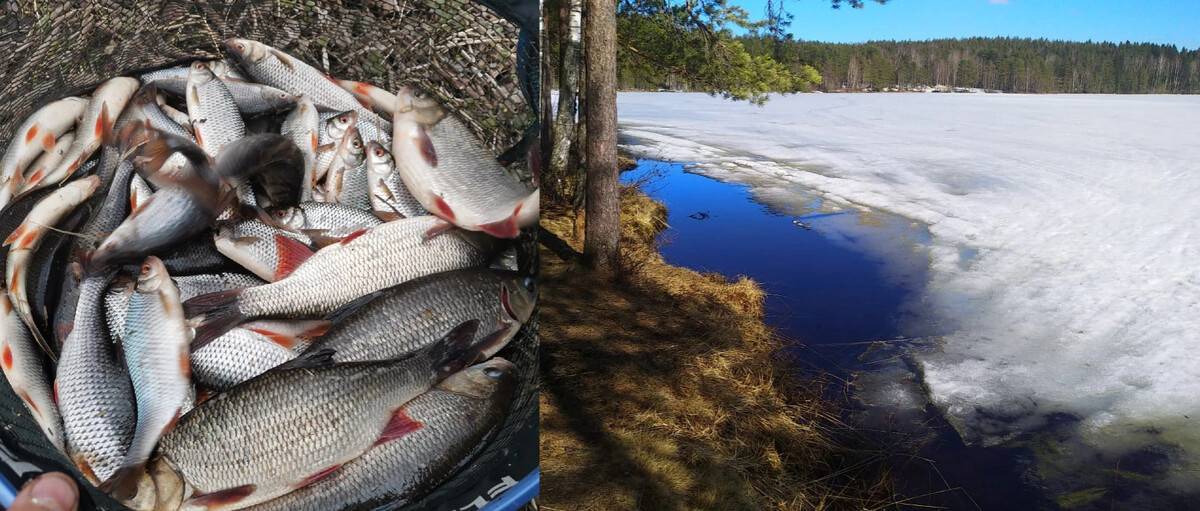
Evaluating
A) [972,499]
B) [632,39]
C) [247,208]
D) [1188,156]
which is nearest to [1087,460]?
[972,499]

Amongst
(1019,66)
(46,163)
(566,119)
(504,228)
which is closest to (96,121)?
(46,163)

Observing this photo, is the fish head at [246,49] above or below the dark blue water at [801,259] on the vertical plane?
above

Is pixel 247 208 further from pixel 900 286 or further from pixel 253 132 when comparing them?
pixel 900 286

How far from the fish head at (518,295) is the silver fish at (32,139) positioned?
570 millimetres

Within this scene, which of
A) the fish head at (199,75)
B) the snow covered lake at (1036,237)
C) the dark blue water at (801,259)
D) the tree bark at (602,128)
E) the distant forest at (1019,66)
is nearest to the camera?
the fish head at (199,75)

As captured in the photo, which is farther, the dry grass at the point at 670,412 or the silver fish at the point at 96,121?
the dry grass at the point at 670,412

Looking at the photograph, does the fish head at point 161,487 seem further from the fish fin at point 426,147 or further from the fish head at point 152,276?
the fish fin at point 426,147

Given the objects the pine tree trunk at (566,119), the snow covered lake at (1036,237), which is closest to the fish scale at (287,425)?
the pine tree trunk at (566,119)

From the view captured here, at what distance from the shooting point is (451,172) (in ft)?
3.17

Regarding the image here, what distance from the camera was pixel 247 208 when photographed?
2.86 ft

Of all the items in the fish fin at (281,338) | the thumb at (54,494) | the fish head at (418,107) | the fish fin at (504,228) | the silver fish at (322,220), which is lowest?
the thumb at (54,494)

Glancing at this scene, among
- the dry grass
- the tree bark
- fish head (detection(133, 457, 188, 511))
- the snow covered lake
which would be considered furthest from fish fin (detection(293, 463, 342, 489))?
the snow covered lake

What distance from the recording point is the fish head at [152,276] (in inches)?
33.4

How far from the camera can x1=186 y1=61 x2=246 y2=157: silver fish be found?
90cm
